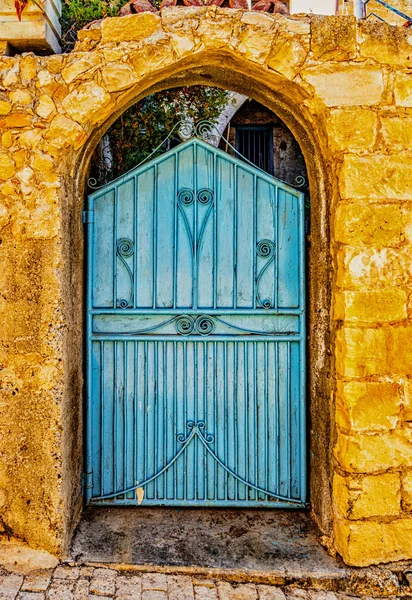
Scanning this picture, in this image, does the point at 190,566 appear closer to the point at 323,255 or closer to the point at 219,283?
the point at 219,283

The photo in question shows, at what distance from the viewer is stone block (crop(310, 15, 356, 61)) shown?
8.80 ft

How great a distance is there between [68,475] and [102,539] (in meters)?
0.42

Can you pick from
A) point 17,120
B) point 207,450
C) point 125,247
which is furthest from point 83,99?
point 207,450

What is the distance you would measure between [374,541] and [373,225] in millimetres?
1668

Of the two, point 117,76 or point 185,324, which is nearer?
point 117,76

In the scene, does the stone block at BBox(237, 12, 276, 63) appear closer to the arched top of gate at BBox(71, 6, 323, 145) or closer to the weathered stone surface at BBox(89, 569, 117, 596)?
the arched top of gate at BBox(71, 6, 323, 145)

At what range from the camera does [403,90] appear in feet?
8.81

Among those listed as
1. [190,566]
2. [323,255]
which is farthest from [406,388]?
[190,566]

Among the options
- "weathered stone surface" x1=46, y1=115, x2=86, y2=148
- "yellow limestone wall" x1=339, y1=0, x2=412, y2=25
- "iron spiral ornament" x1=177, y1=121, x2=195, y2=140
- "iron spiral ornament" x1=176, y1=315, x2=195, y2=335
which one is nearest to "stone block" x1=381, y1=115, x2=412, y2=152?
"iron spiral ornament" x1=177, y1=121, x2=195, y2=140

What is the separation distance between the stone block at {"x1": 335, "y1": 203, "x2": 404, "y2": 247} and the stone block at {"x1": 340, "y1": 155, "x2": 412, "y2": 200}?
6 centimetres

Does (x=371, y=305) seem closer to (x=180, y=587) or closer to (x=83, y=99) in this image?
(x=180, y=587)

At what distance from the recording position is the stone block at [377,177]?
2.67 m

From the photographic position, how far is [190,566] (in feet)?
8.68

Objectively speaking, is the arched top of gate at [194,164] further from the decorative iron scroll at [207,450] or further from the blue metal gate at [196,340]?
the decorative iron scroll at [207,450]
